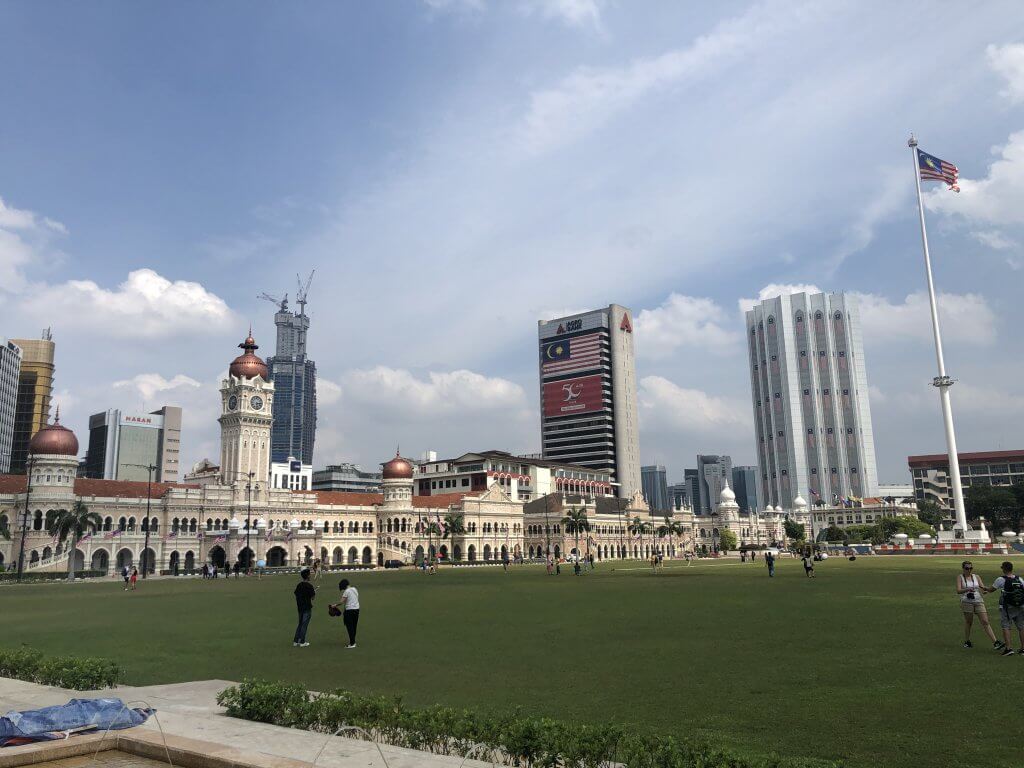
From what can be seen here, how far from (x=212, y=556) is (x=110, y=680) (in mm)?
83020

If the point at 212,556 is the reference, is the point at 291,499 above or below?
above

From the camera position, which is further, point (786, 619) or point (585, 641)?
point (786, 619)

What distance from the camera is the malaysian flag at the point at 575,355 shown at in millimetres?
191750

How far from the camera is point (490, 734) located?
826 cm

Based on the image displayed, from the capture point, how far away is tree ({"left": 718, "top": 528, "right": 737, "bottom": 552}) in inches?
5891

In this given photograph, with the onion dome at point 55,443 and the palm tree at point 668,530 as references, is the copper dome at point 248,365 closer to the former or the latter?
the onion dome at point 55,443

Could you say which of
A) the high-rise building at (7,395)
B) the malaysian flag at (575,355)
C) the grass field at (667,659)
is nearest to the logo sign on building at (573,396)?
the malaysian flag at (575,355)

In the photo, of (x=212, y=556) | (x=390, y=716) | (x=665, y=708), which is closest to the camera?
(x=390, y=716)

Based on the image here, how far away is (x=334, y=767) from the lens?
23.9 feet

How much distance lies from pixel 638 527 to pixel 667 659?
120 m

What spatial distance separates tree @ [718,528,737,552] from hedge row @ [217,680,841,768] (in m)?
145

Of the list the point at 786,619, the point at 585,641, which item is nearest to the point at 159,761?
the point at 585,641

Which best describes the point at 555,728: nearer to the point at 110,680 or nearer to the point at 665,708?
the point at 665,708

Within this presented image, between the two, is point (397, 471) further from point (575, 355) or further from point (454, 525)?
point (575, 355)
